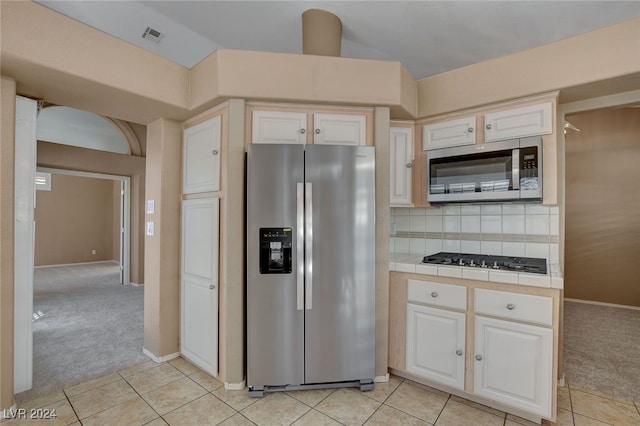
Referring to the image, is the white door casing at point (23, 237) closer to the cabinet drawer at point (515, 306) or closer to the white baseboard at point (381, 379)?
the white baseboard at point (381, 379)

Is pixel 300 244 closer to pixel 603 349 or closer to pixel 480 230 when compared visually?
pixel 480 230

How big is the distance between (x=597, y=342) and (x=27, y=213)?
520 cm

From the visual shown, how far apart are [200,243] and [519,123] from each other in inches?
104

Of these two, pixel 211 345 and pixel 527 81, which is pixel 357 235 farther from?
pixel 527 81

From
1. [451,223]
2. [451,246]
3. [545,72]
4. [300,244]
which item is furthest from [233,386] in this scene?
[545,72]

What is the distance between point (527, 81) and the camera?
210 cm

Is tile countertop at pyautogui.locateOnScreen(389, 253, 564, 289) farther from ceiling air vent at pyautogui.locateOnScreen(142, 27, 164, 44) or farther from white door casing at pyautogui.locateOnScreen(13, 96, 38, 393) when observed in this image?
ceiling air vent at pyautogui.locateOnScreen(142, 27, 164, 44)

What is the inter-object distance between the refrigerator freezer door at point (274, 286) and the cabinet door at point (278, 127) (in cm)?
20

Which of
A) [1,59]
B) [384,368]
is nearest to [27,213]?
[1,59]

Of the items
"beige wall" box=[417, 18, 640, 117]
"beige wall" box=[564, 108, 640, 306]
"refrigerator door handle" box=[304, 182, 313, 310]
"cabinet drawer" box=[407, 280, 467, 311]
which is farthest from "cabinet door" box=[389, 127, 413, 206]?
"beige wall" box=[564, 108, 640, 306]

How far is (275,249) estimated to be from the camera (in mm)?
2135

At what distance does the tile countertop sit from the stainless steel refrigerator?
536mm

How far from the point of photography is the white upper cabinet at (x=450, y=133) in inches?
93.4

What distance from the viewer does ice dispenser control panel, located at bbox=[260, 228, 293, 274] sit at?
2.13 meters
